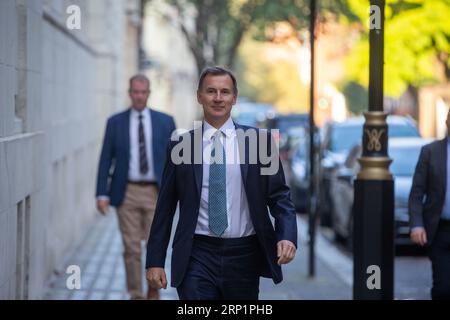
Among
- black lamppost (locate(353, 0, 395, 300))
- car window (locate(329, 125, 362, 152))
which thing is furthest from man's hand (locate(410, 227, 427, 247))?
car window (locate(329, 125, 362, 152))

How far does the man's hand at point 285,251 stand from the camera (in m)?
6.38

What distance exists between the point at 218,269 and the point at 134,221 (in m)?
4.56

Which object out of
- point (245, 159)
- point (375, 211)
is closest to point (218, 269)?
point (245, 159)

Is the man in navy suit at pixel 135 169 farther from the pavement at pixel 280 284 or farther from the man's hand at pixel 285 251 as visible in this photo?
the man's hand at pixel 285 251

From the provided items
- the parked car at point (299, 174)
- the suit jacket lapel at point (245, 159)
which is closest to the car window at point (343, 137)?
the parked car at point (299, 174)

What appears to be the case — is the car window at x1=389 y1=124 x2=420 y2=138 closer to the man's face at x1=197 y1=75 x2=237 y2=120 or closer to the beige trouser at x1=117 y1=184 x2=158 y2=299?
the beige trouser at x1=117 y1=184 x2=158 y2=299

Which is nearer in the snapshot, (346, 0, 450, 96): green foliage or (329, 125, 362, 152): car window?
(329, 125, 362, 152): car window

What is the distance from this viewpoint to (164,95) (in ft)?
202

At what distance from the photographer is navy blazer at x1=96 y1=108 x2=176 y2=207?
10898 millimetres

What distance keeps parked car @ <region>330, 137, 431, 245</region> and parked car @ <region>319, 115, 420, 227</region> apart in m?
0.80

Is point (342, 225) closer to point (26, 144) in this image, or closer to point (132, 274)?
point (132, 274)

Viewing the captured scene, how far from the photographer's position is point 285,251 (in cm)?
639

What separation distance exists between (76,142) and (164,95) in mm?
45176
